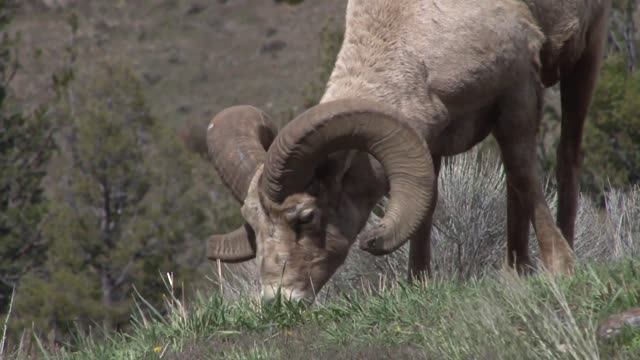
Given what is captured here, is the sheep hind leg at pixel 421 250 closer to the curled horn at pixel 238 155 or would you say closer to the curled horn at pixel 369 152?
the curled horn at pixel 238 155

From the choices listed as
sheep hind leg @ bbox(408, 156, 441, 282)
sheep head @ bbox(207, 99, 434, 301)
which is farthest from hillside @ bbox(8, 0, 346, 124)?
sheep head @ bbox(207, 99, 434, 301)

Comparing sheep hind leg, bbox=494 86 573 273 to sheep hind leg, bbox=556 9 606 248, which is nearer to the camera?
sheep hind leg, bbox=494 86 573 273

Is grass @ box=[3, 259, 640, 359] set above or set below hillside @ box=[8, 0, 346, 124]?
above

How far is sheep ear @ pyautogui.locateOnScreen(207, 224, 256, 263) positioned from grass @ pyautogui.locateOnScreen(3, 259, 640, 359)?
0.67 metres

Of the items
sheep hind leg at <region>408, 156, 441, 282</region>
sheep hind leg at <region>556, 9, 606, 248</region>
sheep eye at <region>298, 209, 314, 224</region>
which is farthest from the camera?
sheep hind leg at <region>556, 9, 606, 248</region>

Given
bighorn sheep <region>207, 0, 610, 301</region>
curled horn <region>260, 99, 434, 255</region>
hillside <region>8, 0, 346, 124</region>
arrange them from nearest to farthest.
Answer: curled horn <region>260, 99, 434, 255</region> → bighorn sheep <region>207, 0, 610, 301</region> → hillside <region>8, 0, 346, 124</region>

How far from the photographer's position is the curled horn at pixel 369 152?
298 inches

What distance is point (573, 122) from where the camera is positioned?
9742 mm

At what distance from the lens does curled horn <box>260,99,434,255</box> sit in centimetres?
757

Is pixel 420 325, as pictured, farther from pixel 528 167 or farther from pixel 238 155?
pixel 528 167

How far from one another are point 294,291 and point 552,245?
187 cm

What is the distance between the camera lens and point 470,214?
38.0 ft

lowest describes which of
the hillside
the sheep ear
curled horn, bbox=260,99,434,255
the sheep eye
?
the hillside

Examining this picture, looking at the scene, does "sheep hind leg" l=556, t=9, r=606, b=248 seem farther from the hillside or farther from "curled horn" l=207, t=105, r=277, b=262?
the hillside
